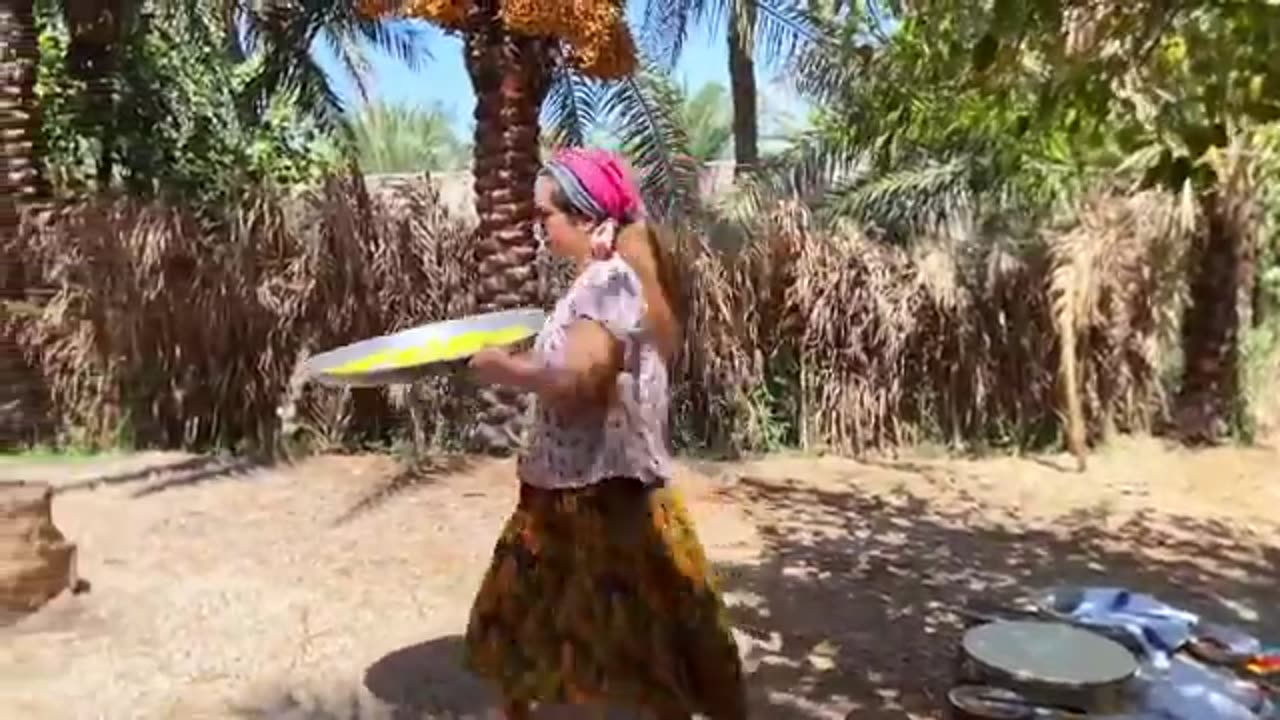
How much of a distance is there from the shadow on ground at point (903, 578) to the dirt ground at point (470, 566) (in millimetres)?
16

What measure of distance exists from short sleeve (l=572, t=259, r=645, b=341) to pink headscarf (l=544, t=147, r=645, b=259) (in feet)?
0.19

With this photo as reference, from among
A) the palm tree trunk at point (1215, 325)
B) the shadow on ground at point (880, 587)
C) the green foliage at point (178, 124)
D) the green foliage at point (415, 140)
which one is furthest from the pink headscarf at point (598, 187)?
the green foliage at point (415, 140)

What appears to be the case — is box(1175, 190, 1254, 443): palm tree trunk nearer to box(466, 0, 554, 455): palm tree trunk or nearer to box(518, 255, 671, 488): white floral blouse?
box(466, 0, 554, 455): palm tree trunk

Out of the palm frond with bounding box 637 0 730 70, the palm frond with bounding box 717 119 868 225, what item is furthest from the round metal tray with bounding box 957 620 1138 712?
the palm frond with bounding box 717 119 868 225

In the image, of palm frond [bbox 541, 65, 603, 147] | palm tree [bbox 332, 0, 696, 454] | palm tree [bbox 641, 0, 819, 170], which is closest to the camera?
palm tree [bbox 332, 0, 696, 454]

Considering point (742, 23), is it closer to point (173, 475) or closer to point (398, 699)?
point (173, 475)

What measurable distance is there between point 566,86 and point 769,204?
5.33 ft

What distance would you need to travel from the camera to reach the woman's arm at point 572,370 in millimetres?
3004

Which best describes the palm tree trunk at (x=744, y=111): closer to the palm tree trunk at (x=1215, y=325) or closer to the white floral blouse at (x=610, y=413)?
the palm tree trunk at (x=1215, y=325)

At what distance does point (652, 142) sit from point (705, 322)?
4.10ft

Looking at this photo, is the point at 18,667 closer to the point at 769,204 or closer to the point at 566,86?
the point at 566,86

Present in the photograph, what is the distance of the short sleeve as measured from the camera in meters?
3.16

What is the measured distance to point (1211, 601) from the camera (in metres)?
6.04

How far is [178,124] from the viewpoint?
10867 millimetres
